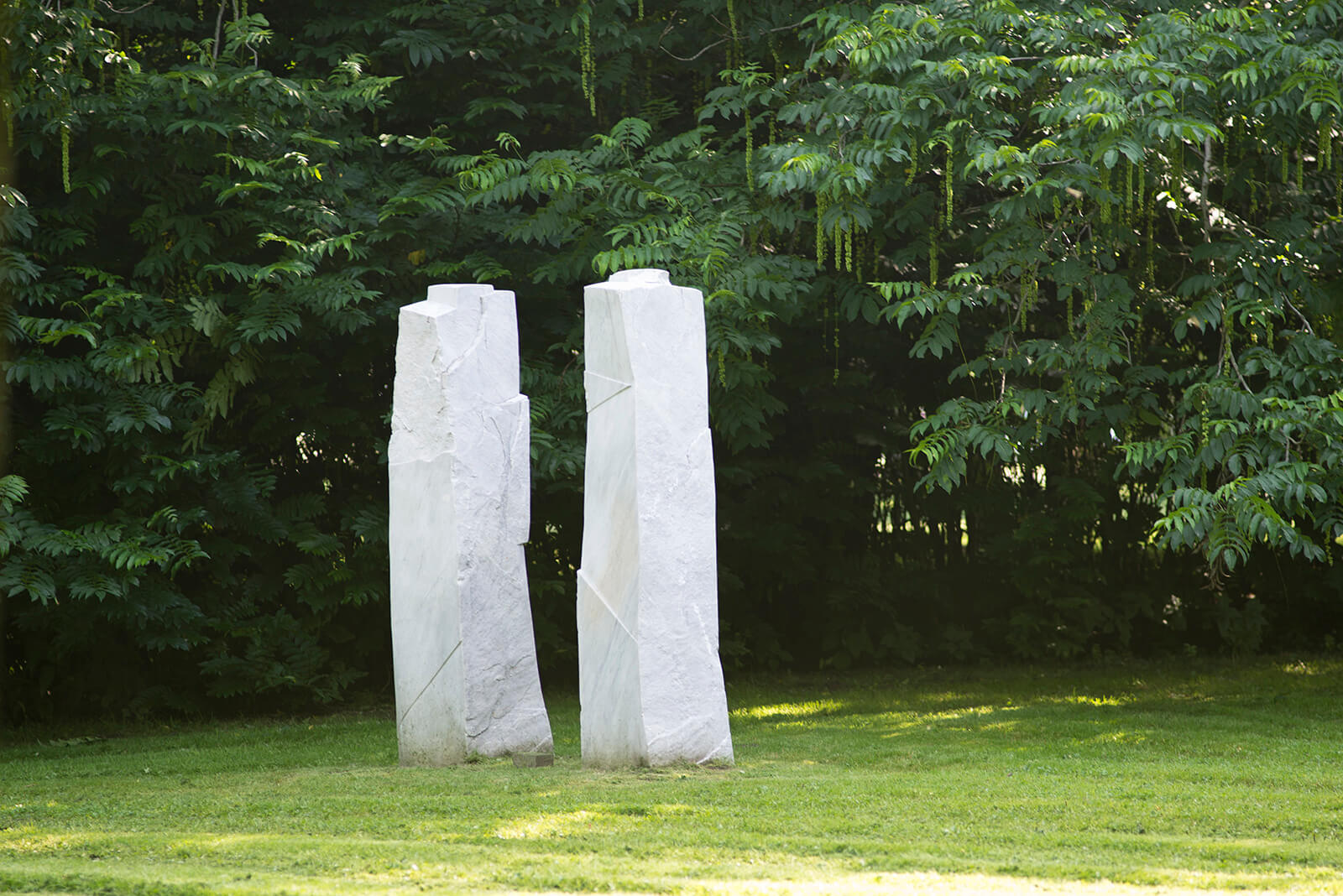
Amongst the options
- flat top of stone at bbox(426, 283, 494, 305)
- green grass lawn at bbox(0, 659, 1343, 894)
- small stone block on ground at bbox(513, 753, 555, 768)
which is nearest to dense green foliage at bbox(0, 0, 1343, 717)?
green grass lawn at bbox(0, 659, 1343, 894)

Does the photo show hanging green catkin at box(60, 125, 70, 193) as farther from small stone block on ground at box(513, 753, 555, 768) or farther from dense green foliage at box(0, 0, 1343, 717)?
small stone block on ground at box(513, 753, 555, 768)

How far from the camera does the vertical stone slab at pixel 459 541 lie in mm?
7070

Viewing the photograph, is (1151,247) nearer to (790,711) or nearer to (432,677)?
(790,711)

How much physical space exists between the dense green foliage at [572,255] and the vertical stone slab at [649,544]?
5.94 feet

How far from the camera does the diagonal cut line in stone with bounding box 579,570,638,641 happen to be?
6.53m

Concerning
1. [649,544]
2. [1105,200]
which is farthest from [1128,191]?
[649,544]

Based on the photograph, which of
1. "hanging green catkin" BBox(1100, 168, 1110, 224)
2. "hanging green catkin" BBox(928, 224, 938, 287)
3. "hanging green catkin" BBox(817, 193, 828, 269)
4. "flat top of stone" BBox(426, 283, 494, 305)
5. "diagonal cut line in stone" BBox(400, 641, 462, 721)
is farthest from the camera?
"hanging green catkin" BBox(928, 224, 938, 287)

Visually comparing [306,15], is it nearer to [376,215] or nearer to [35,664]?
[376,215]

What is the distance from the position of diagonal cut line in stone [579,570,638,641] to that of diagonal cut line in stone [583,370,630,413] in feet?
2.81

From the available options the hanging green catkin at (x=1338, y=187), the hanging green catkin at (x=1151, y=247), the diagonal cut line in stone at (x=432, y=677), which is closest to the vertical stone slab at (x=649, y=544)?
the diagonal cut line in stone at (x=432, y=677)

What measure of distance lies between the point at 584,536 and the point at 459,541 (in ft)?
2.60

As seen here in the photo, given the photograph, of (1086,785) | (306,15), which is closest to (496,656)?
(1086,785)

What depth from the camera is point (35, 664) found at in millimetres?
10570

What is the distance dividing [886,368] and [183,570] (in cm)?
656
